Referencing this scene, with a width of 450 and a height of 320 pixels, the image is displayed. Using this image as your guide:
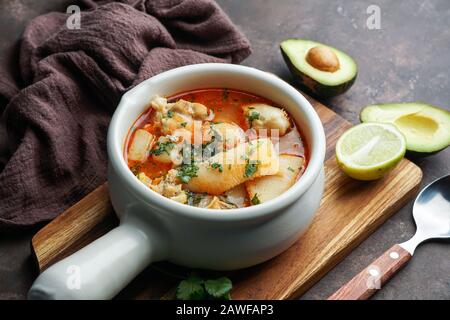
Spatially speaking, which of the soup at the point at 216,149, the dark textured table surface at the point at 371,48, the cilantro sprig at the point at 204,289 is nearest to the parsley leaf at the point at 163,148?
the soup at the point at 216,149

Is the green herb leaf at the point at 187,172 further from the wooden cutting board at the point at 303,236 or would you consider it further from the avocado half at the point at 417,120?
the avocado half at the point at 417,120

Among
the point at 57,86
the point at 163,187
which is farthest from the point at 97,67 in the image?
the point at 163,187

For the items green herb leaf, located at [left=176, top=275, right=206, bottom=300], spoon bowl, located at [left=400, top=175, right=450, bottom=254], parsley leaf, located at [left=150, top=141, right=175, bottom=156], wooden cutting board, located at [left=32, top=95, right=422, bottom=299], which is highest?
parsley leaf, located at [left=150, top=141, right=175, bottom=156]

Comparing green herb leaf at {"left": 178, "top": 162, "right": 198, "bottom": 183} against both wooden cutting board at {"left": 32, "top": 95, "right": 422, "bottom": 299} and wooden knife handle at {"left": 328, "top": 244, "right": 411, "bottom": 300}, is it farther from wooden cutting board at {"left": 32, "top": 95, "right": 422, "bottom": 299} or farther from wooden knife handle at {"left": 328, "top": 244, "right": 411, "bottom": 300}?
wooden knife handle at {"left": 328, "top": 244, "right": 411, "bottom": 300}

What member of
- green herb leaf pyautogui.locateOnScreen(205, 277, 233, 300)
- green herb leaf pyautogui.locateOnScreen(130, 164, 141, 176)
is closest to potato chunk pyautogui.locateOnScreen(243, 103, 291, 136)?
green herb leaf pyautogui.locateOnScreen(130, 164, 141, 176)

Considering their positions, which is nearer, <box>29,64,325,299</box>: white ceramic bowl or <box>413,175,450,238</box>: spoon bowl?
<box>29,64,325,299</box>: white ceramic bowl

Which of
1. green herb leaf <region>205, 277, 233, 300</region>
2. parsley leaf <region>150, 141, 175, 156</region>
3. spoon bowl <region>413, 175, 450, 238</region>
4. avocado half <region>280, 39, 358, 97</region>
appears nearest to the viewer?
green herb leaf <region>205, 277, 233, 300</region>

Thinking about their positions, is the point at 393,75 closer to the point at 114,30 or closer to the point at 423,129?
the point at 423,129
